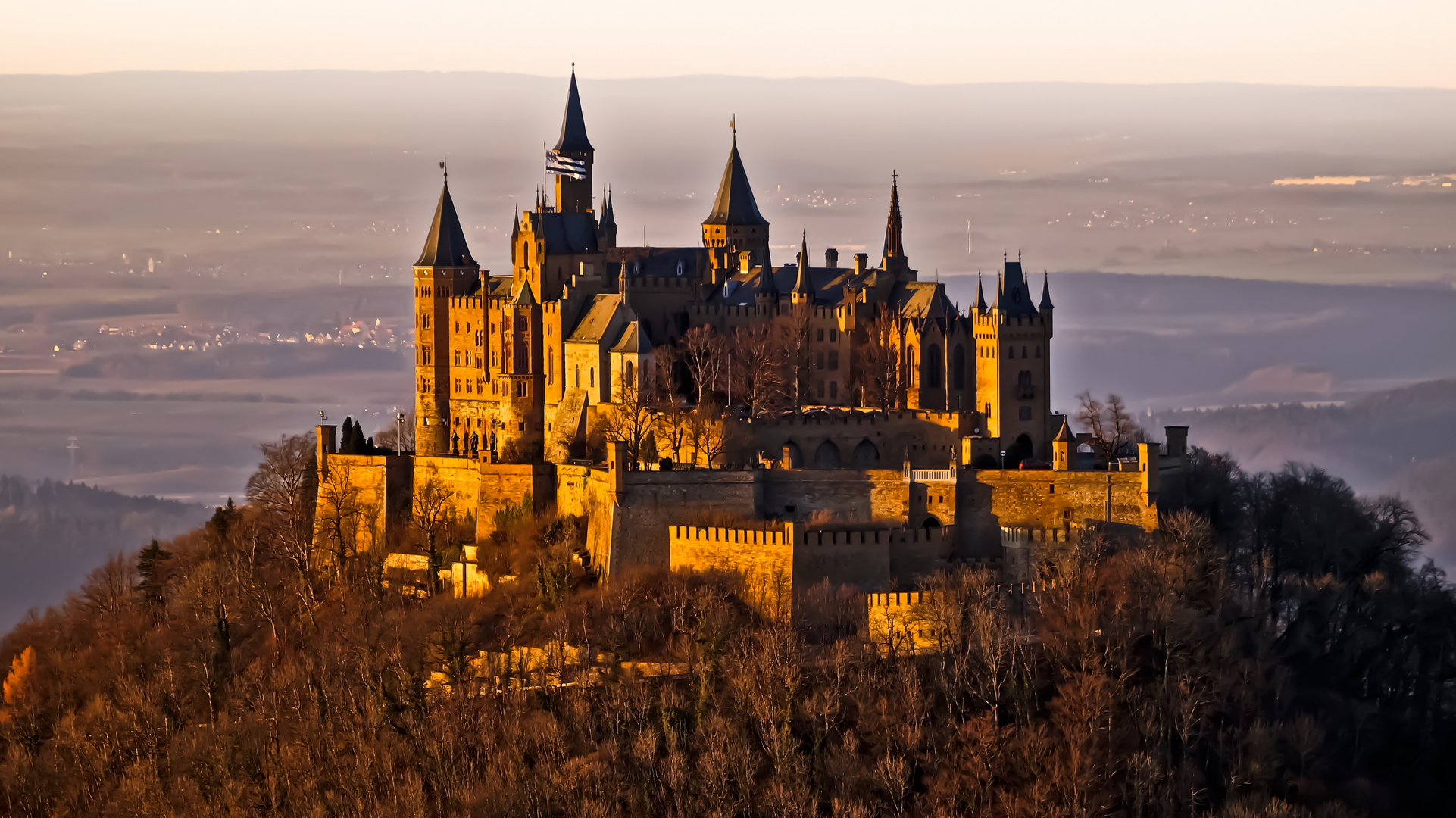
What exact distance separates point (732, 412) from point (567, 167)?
66.1 ft

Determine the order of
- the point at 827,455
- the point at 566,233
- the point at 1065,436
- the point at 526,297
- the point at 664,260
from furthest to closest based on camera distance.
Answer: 1. the point at 664,260
2. the point at 566,233
3. the point at 526,297
4. the point at 827,455
5. the point at 1065,436

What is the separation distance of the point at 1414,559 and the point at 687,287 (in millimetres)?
30327

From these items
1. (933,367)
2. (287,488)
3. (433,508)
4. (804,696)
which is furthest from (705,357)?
(804,696)

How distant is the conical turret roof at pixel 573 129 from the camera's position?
108125 mm

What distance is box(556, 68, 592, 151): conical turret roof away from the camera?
10812cm

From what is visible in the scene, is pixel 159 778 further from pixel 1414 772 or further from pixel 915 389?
pixel 1414 772

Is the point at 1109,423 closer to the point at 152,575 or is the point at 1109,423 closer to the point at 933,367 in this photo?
the point at 933,367

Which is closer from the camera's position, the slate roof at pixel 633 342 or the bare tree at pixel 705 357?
the slate roof at pixel 633 342

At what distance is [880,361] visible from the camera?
94.8 m

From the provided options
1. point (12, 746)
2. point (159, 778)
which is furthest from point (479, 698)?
point (12, 746)

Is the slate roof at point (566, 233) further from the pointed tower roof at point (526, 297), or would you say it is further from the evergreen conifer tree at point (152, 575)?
the evergreen conifer tree at point (152, 575)

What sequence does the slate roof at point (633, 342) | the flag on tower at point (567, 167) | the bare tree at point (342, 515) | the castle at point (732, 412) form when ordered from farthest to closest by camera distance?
the flag on tower at point (567, 167) → the bare tree at point (342, 515) → the slate roof at point (633, 342) → the castle at point (732, 412)

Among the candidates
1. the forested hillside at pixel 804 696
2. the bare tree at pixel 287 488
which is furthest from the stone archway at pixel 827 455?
the bare tree at pixel 287 488

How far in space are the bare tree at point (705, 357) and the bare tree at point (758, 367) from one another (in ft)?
2.19
